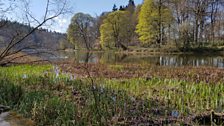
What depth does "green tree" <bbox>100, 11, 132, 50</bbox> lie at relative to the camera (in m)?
71.4

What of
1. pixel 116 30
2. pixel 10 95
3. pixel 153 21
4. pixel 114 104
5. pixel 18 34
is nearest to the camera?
pixel 18 34

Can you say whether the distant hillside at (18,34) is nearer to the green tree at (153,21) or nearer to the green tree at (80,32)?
the green tree at (80,32)

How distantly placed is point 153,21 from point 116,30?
14036 mm

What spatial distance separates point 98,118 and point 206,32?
196ft

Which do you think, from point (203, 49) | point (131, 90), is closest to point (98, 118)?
point (131, 90)

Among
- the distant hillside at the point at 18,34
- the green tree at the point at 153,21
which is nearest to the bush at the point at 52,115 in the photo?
the distant hillside at the point at 18,34

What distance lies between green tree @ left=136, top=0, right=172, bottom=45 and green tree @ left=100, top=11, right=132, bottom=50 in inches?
395

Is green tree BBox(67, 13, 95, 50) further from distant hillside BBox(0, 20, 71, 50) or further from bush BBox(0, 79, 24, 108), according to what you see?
bush BBox(0, 79, 24, 108)

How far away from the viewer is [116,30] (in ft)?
237

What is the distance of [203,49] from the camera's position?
54.8m

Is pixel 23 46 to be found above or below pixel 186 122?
above

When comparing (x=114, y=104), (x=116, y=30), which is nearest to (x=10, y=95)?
(x=114, y=104)

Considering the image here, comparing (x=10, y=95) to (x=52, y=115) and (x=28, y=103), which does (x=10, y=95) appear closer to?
(x=28, y=103)

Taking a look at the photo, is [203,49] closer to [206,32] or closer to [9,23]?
[206,32]
